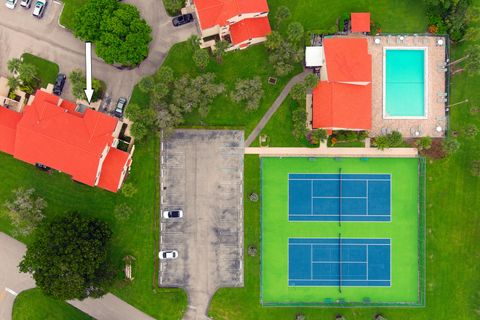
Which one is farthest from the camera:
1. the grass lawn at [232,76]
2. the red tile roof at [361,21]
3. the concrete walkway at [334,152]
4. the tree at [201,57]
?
the concrete walkway at [334,152]

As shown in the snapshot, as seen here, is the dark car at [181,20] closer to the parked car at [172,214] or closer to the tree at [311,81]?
the tree at [311,81]

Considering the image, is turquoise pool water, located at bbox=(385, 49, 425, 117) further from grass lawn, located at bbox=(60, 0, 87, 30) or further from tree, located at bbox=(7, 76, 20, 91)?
tree, located at bbox=(7, 76, 20, 91)

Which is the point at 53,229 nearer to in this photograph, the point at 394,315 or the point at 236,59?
the point at 236,59

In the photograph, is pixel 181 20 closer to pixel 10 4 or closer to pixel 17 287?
pixel 10 4

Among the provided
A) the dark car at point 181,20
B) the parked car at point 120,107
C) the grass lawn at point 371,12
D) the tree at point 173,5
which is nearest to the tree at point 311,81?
the grass lawn at point 371,12

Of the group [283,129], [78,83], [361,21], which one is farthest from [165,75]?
[361,21]

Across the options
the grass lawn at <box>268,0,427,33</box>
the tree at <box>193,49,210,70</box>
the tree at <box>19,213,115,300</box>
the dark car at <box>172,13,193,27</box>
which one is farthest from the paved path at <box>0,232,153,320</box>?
the grass lawn at <box>268,0,427,33</box>
